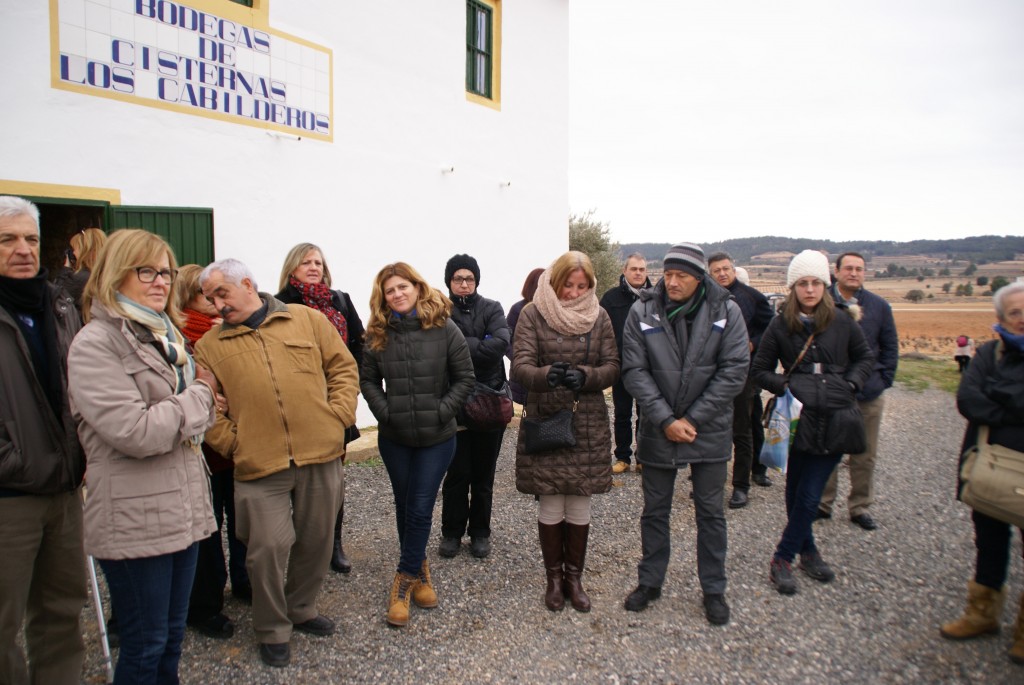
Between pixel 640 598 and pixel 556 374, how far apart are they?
4.87ft

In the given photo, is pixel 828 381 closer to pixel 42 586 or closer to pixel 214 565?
pixel 214 565

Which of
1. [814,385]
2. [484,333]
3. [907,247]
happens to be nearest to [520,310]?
[484,333]

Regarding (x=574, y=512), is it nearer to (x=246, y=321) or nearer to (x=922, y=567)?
(x=246, y=321)

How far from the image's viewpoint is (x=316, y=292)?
4.10 m

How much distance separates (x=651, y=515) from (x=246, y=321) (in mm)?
2588

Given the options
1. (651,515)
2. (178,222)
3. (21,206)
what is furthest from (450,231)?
(21,206)

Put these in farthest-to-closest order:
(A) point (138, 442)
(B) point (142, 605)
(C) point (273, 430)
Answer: (C) point (273, 430), (B) point (142, 605), (A) point (138, 442)

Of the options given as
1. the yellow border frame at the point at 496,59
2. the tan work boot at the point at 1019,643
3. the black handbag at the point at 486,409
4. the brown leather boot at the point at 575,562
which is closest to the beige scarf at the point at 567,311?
the black handbag at the point at 486,409

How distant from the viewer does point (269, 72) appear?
6.57m

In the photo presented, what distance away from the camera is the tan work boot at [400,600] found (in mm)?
3646

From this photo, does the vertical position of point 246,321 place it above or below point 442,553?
above

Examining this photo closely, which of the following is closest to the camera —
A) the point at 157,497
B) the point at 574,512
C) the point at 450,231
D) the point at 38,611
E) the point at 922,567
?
the point at 157,497

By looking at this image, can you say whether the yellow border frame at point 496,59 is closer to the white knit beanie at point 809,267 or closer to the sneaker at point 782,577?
the white knit beanie at point 809,267

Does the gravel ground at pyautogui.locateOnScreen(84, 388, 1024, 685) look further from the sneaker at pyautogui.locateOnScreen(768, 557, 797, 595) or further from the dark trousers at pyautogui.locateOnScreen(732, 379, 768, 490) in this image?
the dark trousers at pyautogui.locateOnScreen(732, 379, 768, 490)
